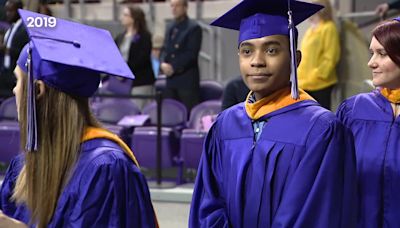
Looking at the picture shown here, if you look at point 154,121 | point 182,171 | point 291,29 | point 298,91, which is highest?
point 291,29

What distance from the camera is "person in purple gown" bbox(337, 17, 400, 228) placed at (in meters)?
2.85

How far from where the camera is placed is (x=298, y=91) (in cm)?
255

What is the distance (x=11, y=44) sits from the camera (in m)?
6.91

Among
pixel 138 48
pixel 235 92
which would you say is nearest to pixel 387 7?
pixel 235 92

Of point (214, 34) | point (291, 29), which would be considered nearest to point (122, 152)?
point (291, 29)

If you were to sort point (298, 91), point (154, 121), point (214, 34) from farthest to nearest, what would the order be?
point (214, 34)
point (154, 121)
point (298, 91)

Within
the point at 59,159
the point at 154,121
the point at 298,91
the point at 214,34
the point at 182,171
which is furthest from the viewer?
the point at 214,34

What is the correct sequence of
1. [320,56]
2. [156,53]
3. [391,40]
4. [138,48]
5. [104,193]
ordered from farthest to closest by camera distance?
[156,53] < [138,48] < [320,56] < [391,40] < [104,193]

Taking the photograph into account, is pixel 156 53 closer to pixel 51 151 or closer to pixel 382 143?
pixel 382 143

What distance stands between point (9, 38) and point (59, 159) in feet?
16.1

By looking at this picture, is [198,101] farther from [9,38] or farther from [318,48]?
[9,38]

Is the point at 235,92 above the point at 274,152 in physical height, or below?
above

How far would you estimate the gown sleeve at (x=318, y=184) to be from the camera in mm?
2406

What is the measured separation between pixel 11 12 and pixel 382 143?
17.1ft
